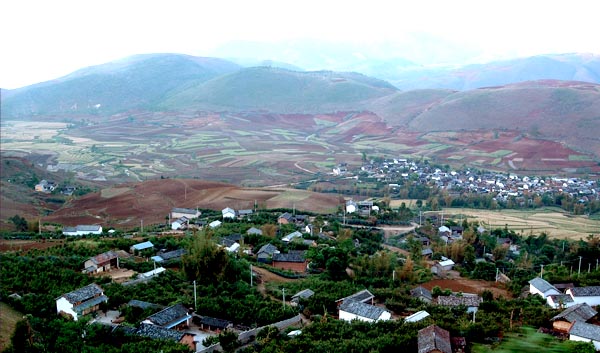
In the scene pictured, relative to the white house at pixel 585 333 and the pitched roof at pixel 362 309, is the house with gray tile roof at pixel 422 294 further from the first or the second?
the white house at pixel 585 333

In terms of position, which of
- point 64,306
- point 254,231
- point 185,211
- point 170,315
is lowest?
point 185,211

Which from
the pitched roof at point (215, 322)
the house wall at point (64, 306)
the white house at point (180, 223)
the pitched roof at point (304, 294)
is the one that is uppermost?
the house wall at point (64, 306)

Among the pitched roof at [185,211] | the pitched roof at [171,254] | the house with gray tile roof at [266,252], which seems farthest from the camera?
the pitched roof at [185,211]

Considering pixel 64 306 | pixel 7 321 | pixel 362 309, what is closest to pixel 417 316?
pixel 362 309

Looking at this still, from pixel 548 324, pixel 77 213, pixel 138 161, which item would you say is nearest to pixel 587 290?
pixel 548 324

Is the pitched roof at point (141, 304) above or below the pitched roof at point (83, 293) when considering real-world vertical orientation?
below

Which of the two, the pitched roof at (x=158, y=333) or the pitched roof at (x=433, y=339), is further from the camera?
the pitched roof at (x=158, y=333)

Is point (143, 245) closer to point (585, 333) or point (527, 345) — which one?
point (527, 345)

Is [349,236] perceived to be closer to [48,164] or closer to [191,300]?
[191,300]

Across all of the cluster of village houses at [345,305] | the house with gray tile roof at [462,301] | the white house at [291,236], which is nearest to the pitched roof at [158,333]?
the cluster of village houses at [345,305]
